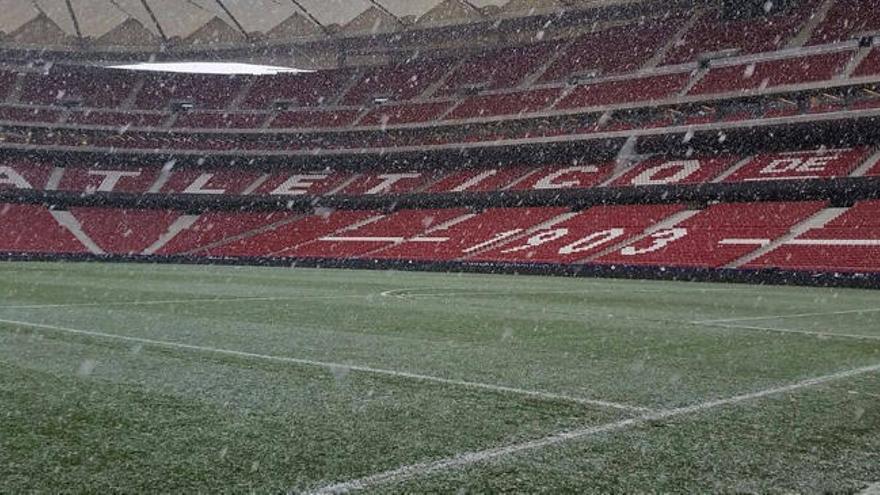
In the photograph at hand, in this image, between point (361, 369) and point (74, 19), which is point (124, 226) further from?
point (361, 369)

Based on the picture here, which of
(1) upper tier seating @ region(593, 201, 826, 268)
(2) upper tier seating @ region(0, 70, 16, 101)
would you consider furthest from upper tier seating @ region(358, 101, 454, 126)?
(2) upper tier seating @ region(0, 70, 16, 101)

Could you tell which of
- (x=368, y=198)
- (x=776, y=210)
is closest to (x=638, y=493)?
(x=776, y=210)

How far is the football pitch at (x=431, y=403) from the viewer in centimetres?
337

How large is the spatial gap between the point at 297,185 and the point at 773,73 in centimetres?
2312

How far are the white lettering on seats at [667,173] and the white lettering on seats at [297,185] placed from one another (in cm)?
1742

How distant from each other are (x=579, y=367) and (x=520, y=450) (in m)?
2.81

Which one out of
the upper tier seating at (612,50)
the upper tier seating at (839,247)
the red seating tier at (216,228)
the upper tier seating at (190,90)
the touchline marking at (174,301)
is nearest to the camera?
the touchline marking at (174,301)

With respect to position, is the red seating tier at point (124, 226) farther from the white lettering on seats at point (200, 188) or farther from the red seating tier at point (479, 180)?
the red seating tier at point (479, 180)

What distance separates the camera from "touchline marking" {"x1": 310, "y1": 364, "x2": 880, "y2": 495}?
3221 millimetres

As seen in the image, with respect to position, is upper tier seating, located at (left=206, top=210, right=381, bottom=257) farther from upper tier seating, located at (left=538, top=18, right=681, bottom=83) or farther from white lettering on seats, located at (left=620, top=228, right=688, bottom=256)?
white lettering on seats, located at (left=620, top=228, right=688, bottom=256)

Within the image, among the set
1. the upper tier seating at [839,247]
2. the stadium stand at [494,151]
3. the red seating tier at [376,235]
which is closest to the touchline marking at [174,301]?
the stadium stand at [494,151]

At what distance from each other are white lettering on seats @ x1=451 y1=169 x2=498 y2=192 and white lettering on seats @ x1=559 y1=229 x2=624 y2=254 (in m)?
8.62

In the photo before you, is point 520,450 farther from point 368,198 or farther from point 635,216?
point 368,198

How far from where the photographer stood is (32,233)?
35219 millimetres
